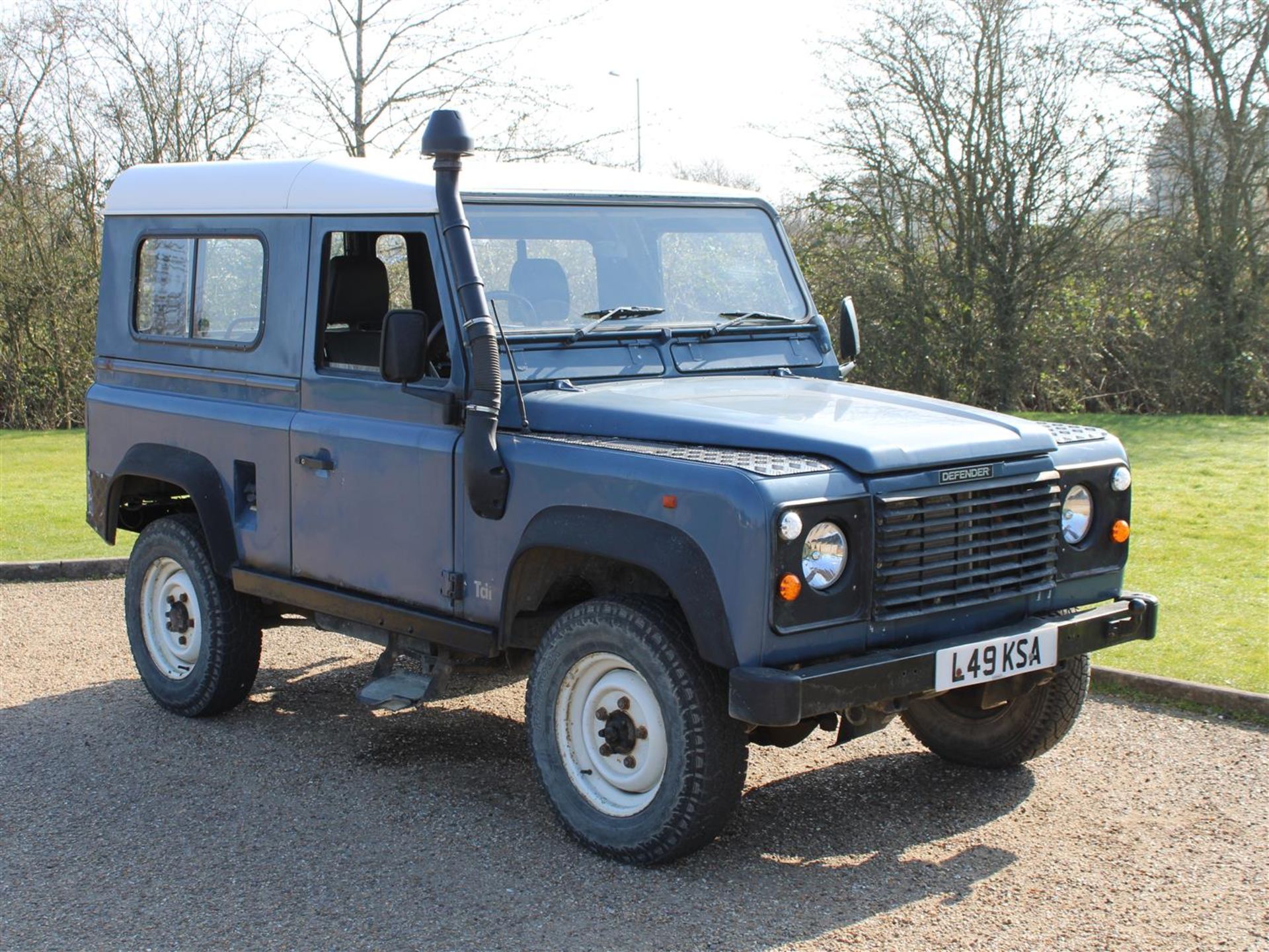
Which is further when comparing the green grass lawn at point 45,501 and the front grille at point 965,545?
the green grass lawn at point 45,501

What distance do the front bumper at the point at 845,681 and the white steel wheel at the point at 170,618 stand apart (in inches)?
128

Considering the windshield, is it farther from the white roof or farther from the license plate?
the license plate

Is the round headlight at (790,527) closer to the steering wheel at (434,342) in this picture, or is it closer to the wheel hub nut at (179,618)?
the steering wheel at (434,342)

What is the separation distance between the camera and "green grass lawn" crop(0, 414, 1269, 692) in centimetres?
708

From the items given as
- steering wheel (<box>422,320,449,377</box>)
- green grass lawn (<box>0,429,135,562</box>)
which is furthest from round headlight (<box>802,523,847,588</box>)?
green grass lawn (<box>0,429,135,562</box>)

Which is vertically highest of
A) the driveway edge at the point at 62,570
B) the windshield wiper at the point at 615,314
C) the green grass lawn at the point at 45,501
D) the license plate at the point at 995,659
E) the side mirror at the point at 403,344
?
the windshield wiper at the point at 615,314

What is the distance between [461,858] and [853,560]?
1724mm

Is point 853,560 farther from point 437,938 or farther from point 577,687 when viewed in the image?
point 437,938

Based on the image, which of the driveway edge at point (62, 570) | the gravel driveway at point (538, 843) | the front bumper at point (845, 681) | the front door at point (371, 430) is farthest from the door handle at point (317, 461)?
the driveway edge at point (62, 570)

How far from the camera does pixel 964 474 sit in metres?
4.57

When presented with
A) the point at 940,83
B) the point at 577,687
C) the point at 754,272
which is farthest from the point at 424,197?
the point at 940,83

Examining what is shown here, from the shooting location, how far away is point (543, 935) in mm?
4207

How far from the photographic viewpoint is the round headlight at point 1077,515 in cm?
505

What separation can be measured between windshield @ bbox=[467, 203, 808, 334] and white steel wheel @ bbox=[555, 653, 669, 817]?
1.37 metres
